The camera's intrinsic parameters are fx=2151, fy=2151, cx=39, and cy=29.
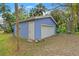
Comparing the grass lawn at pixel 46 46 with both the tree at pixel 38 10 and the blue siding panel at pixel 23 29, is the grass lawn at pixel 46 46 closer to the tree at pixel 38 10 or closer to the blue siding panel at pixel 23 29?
the blue siding panel at pixel 23 29

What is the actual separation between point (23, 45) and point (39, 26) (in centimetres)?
A: 21

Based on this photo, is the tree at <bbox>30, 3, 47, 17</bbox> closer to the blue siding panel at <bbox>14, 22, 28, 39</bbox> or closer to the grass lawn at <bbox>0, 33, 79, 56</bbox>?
the blue siding panel at <bbox>14, 22, 28, 39</bbox>

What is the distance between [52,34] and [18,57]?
341 millimetres

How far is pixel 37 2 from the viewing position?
58.7 feet

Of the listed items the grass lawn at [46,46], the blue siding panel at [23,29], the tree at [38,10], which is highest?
the tree at [38,10]

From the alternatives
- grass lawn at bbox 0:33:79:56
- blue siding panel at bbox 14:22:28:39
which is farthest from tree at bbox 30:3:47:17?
grass lawn at bbox 0:33:79:56

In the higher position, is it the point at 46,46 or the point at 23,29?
the point at 23,29

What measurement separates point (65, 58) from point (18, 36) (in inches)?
17.0

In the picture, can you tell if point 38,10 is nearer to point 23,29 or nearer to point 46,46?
point 23,29

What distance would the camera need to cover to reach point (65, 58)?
17891mm

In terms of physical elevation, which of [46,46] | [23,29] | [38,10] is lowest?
[46,46]

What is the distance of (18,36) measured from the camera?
17.9 meters

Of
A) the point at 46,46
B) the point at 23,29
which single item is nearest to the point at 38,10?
the point at 23,29

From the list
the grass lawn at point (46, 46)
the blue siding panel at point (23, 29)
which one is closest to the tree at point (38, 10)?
the blue siding panel at point (23, 29)
